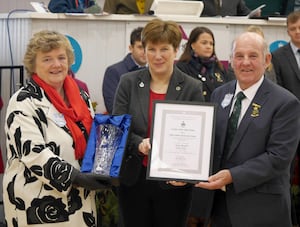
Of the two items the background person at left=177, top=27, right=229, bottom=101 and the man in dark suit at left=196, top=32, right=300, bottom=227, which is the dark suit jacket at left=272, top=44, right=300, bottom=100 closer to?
the background person at left=177, top=27, right=229, bottom=101

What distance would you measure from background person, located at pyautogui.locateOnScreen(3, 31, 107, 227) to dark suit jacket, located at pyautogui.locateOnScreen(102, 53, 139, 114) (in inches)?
67.7

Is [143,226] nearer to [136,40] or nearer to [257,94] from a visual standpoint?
[257,94]

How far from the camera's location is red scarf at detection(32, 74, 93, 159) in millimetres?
2703

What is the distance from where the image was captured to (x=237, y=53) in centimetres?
252

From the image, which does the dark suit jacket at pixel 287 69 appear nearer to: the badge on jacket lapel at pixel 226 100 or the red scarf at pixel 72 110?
the badge on jacket lapel at pixel 226 100

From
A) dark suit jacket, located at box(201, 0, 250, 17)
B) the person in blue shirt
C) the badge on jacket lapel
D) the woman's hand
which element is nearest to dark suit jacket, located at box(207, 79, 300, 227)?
the badge on jacket lapel

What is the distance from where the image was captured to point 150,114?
286 cm

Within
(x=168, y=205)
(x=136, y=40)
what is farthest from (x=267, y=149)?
(x=136, y=40)

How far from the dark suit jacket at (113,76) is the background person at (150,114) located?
60.1 inches

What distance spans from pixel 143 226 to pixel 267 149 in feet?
2.84

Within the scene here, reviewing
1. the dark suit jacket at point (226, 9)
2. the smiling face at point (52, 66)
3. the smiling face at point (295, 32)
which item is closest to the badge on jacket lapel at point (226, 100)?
the smiling face at point (52, 66)

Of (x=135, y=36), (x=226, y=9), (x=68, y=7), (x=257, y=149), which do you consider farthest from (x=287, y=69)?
(x=257, y=149)

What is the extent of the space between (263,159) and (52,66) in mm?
1107

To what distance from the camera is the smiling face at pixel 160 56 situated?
2850mm
